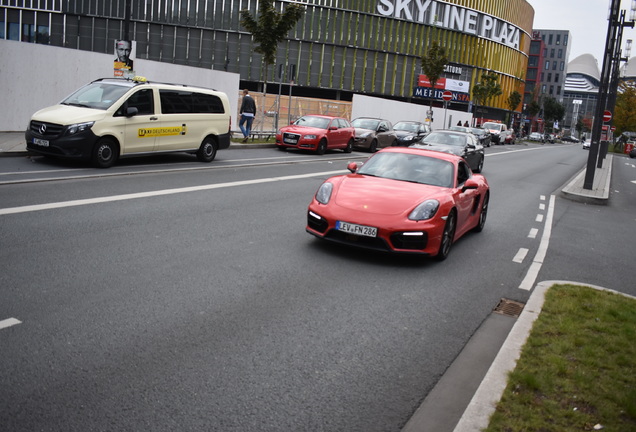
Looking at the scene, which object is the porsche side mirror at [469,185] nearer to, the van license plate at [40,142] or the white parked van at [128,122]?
the white parked van at [128,122]

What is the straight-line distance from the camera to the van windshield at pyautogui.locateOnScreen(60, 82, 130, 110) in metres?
14.2

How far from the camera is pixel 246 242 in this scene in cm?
791

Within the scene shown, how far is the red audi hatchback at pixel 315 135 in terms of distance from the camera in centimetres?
2370

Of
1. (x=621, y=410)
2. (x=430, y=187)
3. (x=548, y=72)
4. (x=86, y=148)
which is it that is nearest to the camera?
(x=621, y=410)

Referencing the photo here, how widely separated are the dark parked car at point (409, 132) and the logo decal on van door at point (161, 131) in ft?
51.0

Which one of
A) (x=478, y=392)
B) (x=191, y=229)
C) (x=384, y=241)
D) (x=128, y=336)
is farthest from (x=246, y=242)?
(x=478, y=392)

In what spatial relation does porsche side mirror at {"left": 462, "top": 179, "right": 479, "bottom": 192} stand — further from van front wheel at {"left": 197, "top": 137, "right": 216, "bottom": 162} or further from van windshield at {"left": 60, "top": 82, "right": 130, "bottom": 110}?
van front wheel at {"left": 197, "top": 137, "right": 216, "bottom": 162}

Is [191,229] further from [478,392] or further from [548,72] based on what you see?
[548,72]

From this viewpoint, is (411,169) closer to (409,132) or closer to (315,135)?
(315,135)

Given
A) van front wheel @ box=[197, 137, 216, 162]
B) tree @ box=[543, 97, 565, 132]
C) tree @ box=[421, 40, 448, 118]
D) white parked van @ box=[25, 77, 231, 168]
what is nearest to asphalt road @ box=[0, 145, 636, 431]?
white parked van @ box=[25, 77, 231, 168]

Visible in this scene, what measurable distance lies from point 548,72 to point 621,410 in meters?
180

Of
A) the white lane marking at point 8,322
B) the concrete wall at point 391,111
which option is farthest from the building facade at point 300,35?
the white lane marking at point 8,322

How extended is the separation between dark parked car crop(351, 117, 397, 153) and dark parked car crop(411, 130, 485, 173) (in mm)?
6873

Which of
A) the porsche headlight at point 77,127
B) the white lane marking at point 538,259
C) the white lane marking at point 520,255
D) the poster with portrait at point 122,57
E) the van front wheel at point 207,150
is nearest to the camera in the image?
the white lane marking at point 538,259
